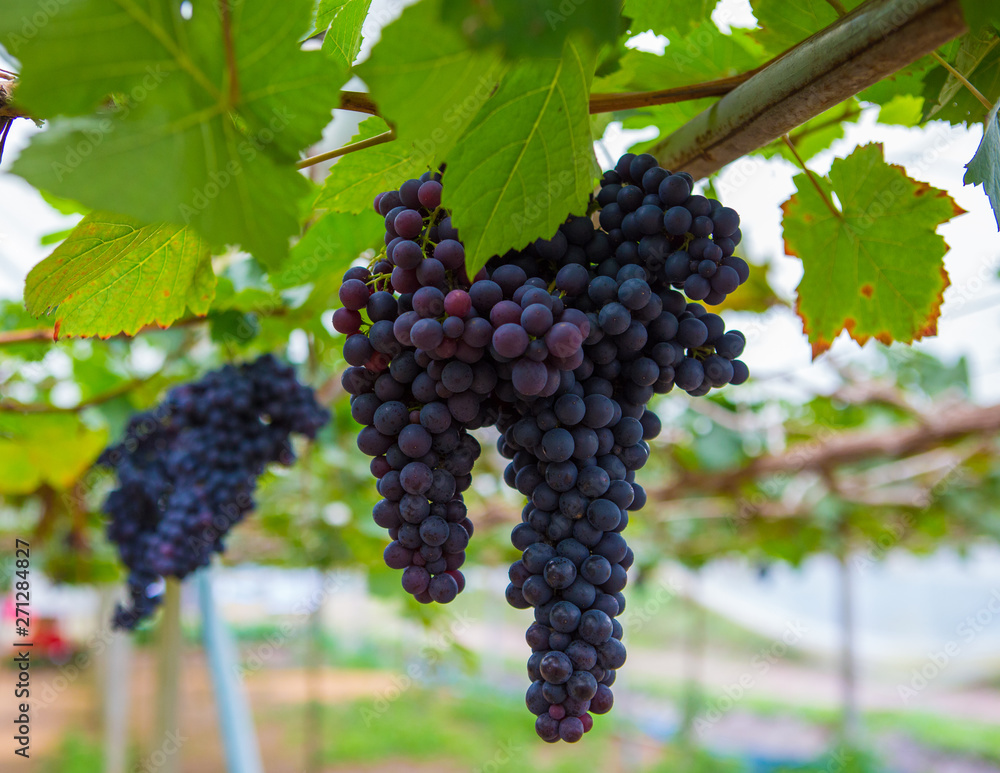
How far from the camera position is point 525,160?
1.99 ft

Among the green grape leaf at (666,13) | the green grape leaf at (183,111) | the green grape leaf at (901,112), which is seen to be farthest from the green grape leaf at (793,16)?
the green grape leaf at (183,111)

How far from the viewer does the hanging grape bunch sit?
0.57 meters

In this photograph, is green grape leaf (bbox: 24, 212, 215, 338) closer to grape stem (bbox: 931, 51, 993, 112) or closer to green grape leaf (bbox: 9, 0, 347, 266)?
green grape leaf (bbox: 9, 0, 347, 266)

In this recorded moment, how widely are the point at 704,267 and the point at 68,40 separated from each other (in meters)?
0.52

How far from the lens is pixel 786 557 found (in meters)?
5.09

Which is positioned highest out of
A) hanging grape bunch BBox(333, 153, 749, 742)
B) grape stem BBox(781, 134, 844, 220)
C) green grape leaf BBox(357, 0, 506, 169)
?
grape stem BBox(781, 134, 844, 220)

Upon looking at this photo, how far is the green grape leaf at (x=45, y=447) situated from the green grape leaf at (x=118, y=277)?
1336mm

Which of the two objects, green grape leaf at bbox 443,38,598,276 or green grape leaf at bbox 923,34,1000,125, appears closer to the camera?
green grape leaf at bbox 443,38,598,276

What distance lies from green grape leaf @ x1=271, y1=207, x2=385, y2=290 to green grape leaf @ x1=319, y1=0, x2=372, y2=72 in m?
0.35

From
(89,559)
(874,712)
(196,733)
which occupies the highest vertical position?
(89,559)

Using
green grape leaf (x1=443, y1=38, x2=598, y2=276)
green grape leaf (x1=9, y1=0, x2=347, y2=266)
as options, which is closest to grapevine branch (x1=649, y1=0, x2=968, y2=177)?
green grape leaf (x1=443, y1=38, x2=598, y2=276)

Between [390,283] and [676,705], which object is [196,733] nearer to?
[676,705]

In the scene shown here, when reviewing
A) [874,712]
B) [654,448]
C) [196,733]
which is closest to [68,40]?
[654,448]

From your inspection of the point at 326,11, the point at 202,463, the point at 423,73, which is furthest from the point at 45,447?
the point at 423,73
